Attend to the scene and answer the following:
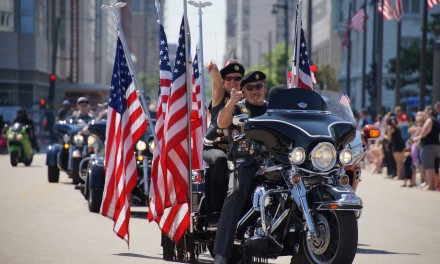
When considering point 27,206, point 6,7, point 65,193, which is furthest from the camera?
point 6,7

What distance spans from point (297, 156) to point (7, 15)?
228ft

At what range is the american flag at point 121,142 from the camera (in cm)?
1171

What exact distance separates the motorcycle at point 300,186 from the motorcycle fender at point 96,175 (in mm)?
7489

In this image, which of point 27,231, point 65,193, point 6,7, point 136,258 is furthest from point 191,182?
point 6,7

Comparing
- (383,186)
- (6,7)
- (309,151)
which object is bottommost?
(383,186)

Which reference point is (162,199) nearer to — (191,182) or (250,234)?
(191,182)

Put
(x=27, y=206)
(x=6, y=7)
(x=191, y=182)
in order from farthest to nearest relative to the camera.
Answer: (x=6, y=7) < (x=27, y=206) < (x=191, y=182)

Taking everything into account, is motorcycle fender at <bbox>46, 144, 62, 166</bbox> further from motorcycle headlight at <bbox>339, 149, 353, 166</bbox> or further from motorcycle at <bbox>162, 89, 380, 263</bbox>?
motorcycle headlight at <bbox>339, 149, 353, 166</bbox>

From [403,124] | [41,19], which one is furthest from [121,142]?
[41,19]

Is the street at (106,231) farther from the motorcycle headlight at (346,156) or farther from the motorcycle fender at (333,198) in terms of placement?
the motorcycle headlight at (346,156)

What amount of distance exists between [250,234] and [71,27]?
8667 cm

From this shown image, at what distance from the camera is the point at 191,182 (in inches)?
413

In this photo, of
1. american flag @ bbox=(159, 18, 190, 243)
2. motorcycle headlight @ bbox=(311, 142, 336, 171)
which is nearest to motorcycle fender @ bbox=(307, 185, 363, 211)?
motorcycle headlight @ bbox=(311, 142, 336, 171)

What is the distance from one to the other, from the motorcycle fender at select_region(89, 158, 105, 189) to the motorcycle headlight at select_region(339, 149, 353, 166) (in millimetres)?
8357
